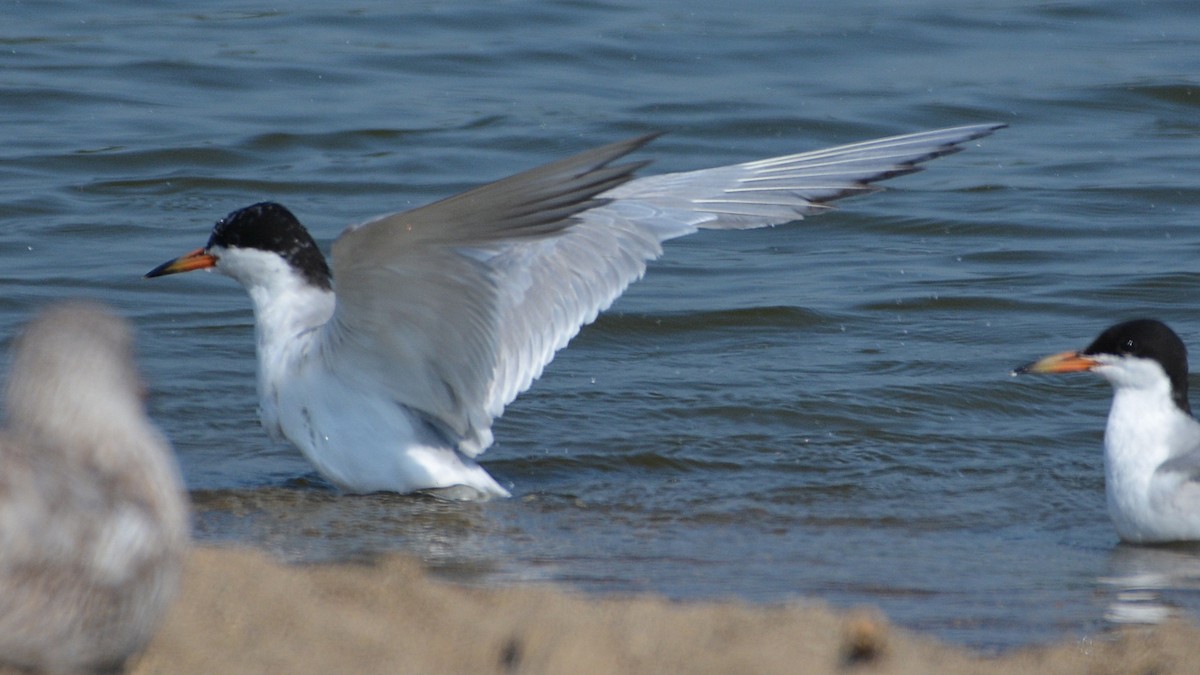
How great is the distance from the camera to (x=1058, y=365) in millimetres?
6297

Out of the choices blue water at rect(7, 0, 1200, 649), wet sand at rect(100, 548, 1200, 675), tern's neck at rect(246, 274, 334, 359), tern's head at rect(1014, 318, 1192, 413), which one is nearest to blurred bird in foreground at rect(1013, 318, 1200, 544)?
tern's head at rect(1014, 318, 1192, 413)

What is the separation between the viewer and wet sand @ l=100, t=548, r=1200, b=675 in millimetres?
3428

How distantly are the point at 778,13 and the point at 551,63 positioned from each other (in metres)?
2.53

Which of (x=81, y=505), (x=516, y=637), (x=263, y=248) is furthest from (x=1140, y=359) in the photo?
(x=81, y=505)

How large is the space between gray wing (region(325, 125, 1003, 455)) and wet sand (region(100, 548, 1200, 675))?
143cm

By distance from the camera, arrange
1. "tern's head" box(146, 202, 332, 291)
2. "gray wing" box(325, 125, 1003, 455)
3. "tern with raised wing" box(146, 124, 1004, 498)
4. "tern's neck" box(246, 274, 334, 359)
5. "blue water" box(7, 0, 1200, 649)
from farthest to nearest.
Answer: "tern's head" box(146, 202, 332, 291) → "tern's neck" box(246, 274, 334, 359) → "blue water" box(7, 0, 1200, 649) → "tern with raised wing" box(146, 124, 1004, 498) → "gray wing" box(325, 125, 1003, 455)

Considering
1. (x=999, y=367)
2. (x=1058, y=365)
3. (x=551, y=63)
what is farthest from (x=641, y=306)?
(x=551, y=63)

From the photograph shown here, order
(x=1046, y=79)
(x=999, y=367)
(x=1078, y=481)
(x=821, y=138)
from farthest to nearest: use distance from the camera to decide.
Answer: (x=1046, y=79)
(x=821, y=138)
(x=999, y=367)
(x=1078, y=481)

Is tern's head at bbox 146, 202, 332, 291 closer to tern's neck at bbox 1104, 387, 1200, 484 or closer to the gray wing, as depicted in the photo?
the gray wing

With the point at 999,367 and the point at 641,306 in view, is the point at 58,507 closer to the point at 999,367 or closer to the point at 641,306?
the point at 999,367

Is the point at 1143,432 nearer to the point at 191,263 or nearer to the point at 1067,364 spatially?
the point at 1067,364

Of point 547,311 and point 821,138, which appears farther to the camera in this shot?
point 821,138

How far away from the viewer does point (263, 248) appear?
6688 mm

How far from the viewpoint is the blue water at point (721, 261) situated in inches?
222
